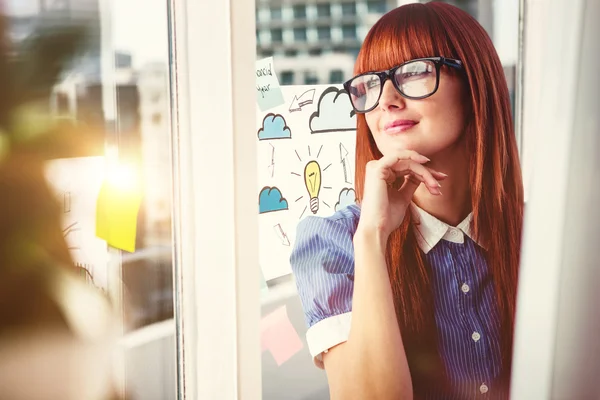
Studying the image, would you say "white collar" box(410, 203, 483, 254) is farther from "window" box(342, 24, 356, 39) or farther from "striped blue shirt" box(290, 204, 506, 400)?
"window" box(342, 24, 356, 39)

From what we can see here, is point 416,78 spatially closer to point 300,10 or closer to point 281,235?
point 300,10

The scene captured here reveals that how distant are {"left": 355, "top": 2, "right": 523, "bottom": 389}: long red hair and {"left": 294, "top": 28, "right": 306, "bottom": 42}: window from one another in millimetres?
128

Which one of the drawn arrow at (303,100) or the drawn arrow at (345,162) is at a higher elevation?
the drawn arrow at (303,100)

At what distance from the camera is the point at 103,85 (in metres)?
1.28

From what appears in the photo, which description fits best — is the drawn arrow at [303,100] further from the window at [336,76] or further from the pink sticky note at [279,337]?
the pink sticky note at [279,337]

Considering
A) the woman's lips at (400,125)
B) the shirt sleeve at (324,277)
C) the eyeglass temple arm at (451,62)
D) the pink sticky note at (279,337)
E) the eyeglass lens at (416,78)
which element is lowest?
the pink sticky note at (279,337)

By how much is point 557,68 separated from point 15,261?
123cm

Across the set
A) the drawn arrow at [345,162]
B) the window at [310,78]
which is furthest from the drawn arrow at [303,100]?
the drawn arrow at [345,162]

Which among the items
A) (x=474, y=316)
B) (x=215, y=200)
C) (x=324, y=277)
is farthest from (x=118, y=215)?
(x=474, y=316)

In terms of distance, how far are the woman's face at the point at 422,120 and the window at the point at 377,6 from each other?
159 mm

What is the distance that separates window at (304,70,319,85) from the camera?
1350 mm

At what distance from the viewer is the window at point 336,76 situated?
1.35 meters

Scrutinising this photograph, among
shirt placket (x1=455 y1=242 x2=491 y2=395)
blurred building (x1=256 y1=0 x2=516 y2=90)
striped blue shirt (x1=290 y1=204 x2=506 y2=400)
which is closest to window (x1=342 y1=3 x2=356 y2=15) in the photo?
blurred building (x1=256 y1=0 x2=516 y2=90)

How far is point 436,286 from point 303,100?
50cm
